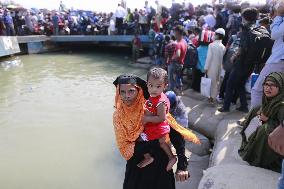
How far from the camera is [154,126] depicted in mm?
2348

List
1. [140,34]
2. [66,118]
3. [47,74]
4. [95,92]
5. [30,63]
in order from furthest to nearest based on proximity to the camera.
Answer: [140,34] → [30,63] → [47,74] → [95,92] → [66,118]

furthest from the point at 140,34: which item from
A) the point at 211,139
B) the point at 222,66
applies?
the point at 211,139

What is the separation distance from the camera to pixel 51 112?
778cm

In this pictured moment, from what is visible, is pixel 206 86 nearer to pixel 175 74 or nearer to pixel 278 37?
pixel 175 74

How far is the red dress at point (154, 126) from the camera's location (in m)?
2.33

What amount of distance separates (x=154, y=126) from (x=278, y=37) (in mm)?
2311

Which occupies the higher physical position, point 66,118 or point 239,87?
point 239,87

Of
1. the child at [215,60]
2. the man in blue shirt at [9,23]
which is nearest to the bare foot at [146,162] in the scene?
the child at [215,60]

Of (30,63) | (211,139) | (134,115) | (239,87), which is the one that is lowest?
(30,63)

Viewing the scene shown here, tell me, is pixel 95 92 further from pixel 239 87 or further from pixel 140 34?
pixel 140 34

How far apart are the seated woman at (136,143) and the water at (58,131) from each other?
2.23m

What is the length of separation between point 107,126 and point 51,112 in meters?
1.73

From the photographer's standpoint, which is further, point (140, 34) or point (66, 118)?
point (140, 34)

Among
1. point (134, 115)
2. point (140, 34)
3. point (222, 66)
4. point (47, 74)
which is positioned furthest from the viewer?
point (140, 34)
